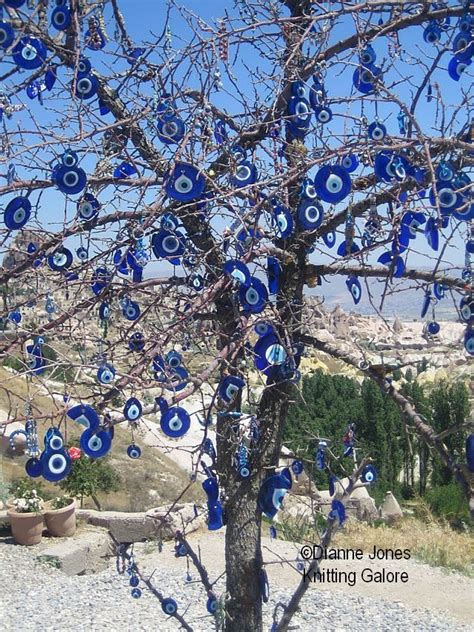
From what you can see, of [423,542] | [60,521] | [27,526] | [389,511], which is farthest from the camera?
[389,511]

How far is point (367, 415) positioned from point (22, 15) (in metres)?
16.2

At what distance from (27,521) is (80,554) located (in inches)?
31.0

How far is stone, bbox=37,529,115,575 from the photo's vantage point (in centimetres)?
772

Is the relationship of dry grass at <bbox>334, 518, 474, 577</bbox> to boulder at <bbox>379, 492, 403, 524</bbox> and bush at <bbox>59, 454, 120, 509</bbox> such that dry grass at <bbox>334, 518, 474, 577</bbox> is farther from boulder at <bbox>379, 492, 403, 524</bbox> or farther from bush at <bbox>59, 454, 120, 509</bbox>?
bush at <bbox>59, 454, 120, 509</bbox>

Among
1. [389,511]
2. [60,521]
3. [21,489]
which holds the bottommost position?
[389,511]

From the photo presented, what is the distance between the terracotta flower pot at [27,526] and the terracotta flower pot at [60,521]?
Answer: 0.27 metres

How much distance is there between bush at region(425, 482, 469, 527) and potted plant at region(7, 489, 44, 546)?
6677mm

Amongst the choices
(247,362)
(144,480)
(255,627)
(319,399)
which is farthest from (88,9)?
(319,399)

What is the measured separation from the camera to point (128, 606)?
257 inches

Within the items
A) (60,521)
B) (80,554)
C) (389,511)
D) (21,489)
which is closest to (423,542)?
(389,511)

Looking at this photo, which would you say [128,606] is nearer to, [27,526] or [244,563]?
[27,526]

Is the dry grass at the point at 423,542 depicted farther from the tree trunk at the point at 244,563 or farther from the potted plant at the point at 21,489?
the tree trunk at the point at 244,563

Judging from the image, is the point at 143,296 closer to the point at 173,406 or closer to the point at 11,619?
the point at 173,406

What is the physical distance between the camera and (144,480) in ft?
42.8
